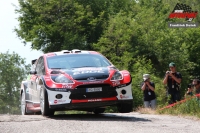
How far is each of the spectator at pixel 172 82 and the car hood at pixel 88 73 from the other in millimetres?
3857

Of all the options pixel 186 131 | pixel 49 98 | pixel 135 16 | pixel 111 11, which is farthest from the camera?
pixel 111 11

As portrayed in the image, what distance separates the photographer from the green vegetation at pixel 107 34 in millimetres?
53062

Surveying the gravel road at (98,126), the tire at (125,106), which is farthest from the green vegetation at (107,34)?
the gravel road at (98,126)

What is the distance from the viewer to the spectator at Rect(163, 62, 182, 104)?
16.6m

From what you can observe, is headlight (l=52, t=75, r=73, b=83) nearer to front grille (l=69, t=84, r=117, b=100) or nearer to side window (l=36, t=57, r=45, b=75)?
front grille (l=69, t=84, r=117, b=100)

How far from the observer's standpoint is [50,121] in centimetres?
1201

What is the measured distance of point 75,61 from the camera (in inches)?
556

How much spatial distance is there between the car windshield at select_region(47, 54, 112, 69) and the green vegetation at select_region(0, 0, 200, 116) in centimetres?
3461

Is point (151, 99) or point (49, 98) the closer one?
point (49, 98)

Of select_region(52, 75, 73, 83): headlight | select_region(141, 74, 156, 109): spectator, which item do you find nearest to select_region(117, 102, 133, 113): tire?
select_region(52, 75, 73, 83): headlight

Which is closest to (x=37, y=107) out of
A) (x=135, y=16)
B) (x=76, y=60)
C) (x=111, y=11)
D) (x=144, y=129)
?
(x=76, y=60)

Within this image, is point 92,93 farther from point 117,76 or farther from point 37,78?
point 37,78

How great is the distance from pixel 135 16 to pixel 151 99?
144ft

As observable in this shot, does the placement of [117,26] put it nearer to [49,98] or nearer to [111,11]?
[111,11]
